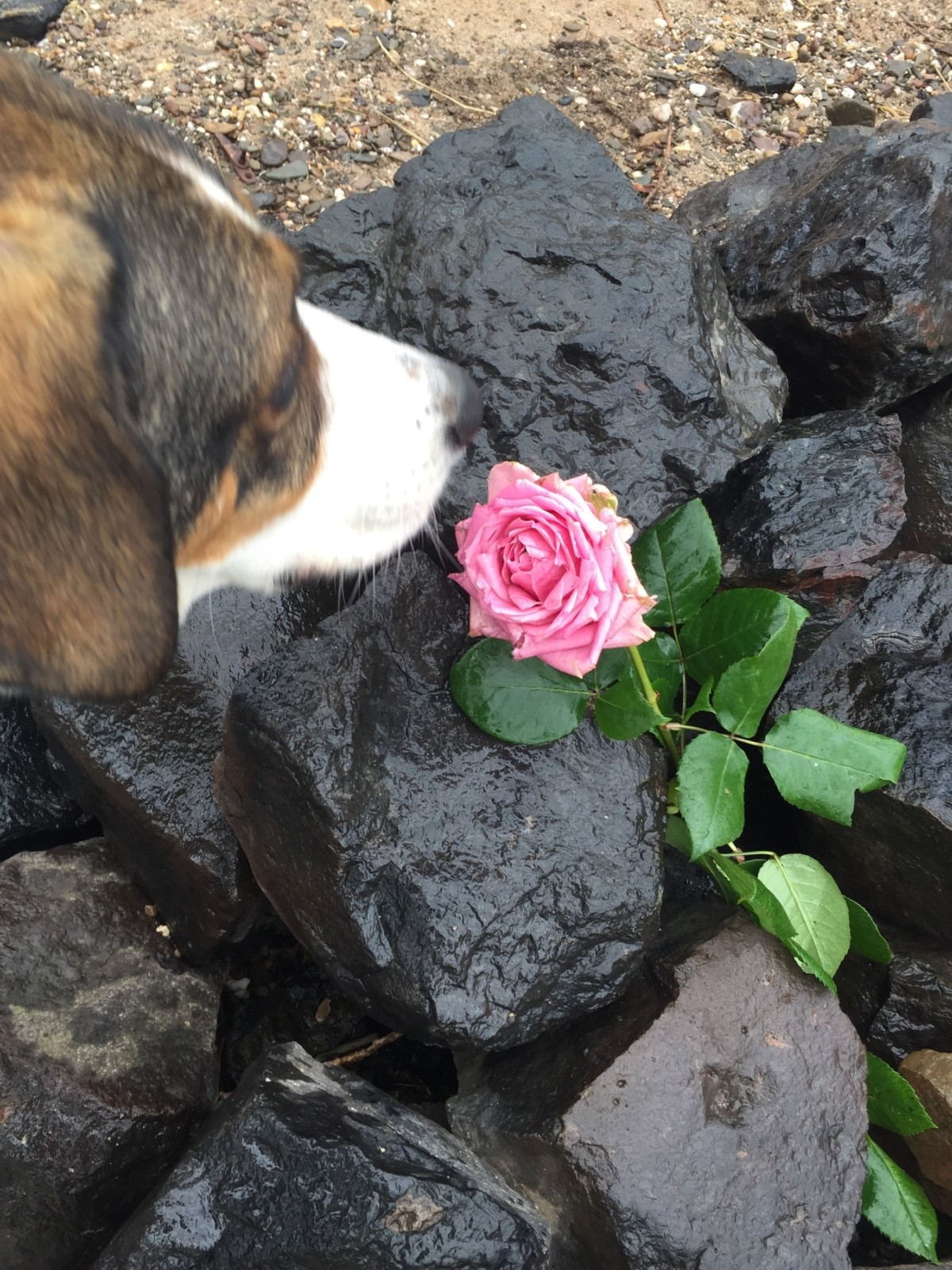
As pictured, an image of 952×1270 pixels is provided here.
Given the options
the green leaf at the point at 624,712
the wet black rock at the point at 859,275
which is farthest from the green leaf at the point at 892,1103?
the wet black rock at the point at 859,275

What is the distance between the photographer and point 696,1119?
2082 millimetres

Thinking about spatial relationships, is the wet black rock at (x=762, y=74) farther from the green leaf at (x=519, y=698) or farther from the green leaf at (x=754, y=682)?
the green leaf at (x=519, y=698)

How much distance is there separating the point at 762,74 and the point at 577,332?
11.1 ft

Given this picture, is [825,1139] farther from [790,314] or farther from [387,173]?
[387,173]

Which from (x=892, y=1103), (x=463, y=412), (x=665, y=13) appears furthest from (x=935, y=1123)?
(x=665, y=13)

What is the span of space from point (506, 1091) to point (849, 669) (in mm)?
1307

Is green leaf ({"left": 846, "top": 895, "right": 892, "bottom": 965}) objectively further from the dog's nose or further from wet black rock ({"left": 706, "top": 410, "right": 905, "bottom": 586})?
the dog's nose

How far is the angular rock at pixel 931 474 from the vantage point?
2947mm

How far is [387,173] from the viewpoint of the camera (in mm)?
4422

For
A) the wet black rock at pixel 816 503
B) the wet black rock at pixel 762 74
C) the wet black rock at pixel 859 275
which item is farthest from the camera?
the wet black rock at pixel 762 74

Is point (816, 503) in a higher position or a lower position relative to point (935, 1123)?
higher

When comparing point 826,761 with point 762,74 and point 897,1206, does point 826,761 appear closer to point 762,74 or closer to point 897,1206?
point 897,1206

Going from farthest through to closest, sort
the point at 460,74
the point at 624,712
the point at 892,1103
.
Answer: the point at 460,74 → the point at 892,1103 → the point at 624,712

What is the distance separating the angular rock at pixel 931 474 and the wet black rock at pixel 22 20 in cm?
420
